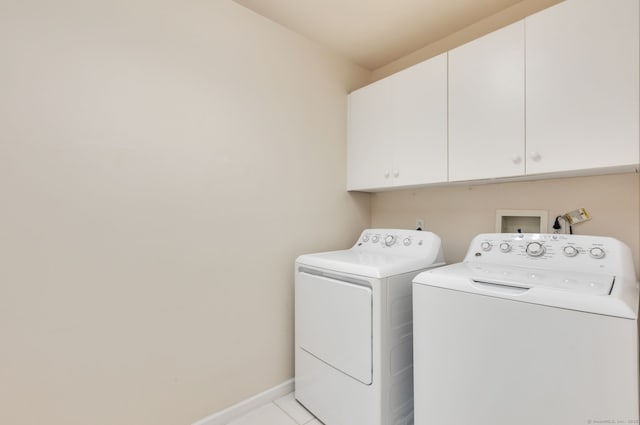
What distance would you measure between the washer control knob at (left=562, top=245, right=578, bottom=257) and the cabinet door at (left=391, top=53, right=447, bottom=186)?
627 mm

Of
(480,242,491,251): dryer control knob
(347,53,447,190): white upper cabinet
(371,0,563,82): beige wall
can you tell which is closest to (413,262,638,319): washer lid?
(480,242,491,251): dryer control knob

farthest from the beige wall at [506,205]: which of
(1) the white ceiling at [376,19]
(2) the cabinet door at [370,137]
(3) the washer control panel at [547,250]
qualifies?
(1) the white ceiling at [376,19]

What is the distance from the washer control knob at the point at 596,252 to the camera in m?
1.23

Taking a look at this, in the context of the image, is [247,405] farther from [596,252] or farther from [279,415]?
[596,252]

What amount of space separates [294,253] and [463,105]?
1.28 m

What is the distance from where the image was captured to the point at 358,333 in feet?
4.71

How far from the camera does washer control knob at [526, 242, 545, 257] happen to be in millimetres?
1369

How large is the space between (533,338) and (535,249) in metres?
0.55

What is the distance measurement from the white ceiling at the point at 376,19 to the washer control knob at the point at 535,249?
129cm

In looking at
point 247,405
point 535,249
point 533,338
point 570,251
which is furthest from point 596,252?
point 247,405

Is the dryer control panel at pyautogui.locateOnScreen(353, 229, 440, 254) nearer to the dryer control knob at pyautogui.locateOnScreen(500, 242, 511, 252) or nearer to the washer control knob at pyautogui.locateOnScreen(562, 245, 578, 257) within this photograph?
the dryer control knob at pyautogui.locateOnScreen(500, 242, 511, 252)

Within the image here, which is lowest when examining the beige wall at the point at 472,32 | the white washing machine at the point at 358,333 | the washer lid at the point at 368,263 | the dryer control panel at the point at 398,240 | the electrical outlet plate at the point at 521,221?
the white washing machine at the point at 358,333

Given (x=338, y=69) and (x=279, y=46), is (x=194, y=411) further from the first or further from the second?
(x=338, y=69)

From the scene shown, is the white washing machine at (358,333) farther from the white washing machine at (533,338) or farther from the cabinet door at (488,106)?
the cabinet door at (488,106)
